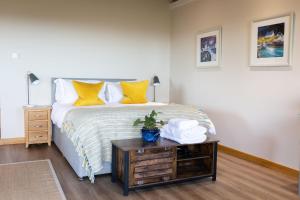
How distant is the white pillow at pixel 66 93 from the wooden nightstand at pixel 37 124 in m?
0.26

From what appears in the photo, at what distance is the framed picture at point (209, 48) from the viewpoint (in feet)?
15.3

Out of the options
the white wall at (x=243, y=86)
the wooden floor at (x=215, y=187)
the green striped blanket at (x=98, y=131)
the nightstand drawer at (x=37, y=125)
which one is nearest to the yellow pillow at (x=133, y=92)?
the white wall at (x=243, y=86)

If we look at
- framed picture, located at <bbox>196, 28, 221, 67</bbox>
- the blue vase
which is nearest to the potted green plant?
the blue vase

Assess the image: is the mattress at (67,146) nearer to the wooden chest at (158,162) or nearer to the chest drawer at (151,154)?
the wooden chest at (158,162)

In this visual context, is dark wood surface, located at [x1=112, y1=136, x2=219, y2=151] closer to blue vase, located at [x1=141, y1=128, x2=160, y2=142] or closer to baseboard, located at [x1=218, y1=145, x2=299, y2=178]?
blue vase, located at [x1=141, y1=128, x2=160, y2=142]

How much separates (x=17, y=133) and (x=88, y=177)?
88.6 inches

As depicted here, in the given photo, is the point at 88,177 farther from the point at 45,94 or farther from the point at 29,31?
the point at 29,31

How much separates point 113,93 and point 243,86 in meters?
2.08

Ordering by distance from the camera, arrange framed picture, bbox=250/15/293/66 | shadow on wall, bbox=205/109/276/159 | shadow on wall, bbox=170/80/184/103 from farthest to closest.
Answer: shadow on wall, bbox=170/80/184/103 < shadow on wall, bbox=205/109/276/159 < framed picture, bbox=250/15/293/66

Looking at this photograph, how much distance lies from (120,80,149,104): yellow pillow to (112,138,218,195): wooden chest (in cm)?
154

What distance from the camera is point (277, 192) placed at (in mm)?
2982

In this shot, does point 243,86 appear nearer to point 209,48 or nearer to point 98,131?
point 209,48

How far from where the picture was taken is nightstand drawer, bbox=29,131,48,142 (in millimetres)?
4648

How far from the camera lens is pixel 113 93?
4.94 meters
